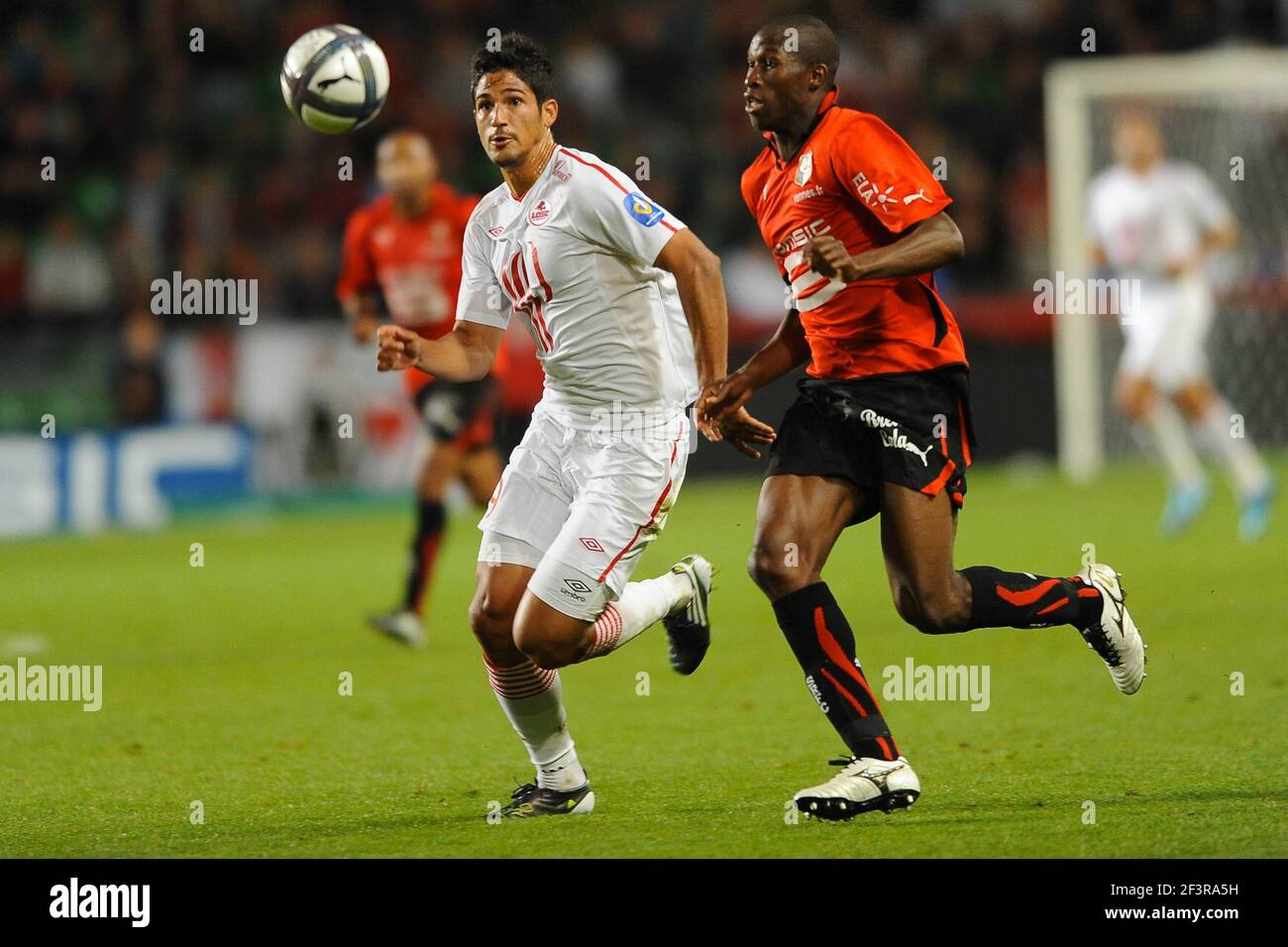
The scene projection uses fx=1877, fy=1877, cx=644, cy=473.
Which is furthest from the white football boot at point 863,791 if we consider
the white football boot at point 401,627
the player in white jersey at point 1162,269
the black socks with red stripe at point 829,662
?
the player in white jersey at point 1162,269

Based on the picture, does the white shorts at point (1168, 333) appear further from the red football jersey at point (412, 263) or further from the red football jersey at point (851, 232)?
the red football jersey at point (851, 232)

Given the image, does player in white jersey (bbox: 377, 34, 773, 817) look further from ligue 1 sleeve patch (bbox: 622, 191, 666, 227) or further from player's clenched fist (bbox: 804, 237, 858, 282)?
player's clenched fist (bbox: 804, 237, 858, 282)

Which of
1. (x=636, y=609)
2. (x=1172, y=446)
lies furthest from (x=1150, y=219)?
(x=636, y=609)

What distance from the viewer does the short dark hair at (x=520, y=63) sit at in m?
5.25

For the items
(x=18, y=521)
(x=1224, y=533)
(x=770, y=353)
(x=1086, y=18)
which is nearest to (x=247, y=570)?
(x=18, y=521)

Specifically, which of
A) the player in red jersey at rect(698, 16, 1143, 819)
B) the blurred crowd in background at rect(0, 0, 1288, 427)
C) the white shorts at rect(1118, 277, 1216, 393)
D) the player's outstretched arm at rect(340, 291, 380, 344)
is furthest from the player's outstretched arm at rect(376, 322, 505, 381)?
the blurred crowd in background at rect(0, 0, 1288, 427)

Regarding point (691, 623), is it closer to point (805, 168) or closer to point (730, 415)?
point (730, 415)

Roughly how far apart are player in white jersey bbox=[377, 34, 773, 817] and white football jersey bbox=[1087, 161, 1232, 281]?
9048 millimetres

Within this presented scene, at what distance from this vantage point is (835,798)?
4.93m

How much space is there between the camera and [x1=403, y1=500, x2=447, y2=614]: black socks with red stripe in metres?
9.20

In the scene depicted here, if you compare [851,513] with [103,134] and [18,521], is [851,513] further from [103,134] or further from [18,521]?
[103,134]

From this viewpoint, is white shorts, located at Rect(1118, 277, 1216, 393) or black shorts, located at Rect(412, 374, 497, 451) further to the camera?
white shorts, located at Rect(1118, 277, 1216, 393)

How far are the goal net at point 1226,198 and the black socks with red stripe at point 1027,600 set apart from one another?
1124 cm
